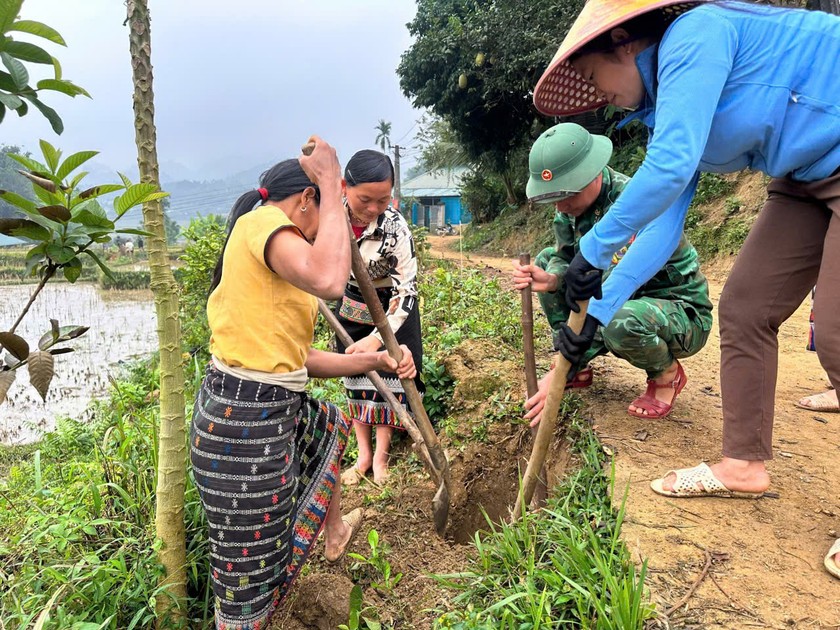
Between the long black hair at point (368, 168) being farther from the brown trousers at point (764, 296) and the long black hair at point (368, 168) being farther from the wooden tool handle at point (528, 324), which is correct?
the brown trousers at point (764, 296)

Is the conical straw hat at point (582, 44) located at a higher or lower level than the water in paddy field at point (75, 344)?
higher

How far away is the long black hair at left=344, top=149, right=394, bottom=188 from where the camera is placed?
8.95 ft

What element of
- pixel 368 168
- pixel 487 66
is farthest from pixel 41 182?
pixel 487 66

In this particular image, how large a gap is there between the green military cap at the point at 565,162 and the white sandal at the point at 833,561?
1.66 metres

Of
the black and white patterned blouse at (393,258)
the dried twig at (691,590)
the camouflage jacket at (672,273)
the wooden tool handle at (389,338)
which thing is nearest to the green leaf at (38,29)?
the wooden tool handle at (389,338)

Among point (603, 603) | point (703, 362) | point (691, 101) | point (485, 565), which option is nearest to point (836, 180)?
point (691, 101)

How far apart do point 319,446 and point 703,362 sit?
3036 mm

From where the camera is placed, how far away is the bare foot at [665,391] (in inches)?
114

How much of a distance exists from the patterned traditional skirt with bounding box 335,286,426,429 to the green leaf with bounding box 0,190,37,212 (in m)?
2.03

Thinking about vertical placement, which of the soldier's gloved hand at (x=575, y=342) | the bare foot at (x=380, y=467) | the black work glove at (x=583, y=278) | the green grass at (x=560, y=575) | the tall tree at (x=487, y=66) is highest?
the tall tree at (x=487, y=66)

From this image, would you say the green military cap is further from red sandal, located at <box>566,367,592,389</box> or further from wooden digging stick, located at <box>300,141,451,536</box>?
red sandal, located at <box>566,367,592,389</box>

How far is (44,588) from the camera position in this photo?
202 cm

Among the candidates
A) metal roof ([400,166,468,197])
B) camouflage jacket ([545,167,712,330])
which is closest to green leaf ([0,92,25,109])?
camouflage jacket ([545,167,712,330])

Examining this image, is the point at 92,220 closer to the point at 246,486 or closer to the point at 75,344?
the point at 246,486
